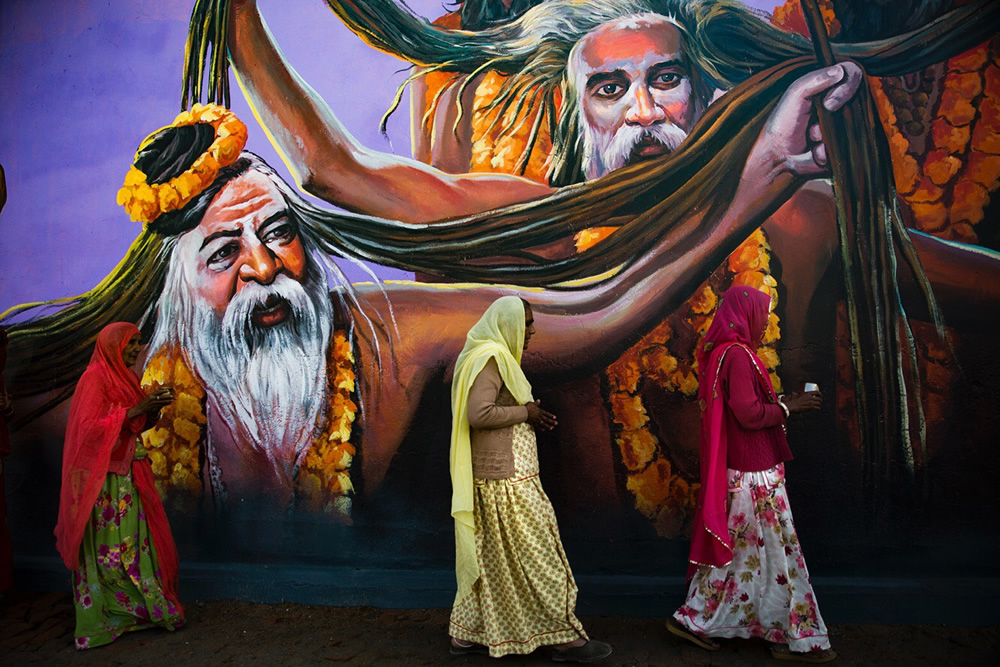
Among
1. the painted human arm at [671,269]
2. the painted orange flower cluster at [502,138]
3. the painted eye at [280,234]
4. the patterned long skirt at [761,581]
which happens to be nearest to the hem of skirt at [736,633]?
the patterned long skirt at [761,581]

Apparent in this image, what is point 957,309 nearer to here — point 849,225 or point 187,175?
point 849,225

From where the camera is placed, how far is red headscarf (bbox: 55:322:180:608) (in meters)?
3.53

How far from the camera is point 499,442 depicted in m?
3.13

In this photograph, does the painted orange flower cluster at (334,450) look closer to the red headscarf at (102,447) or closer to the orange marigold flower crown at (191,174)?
the red headscarf at (102,447)

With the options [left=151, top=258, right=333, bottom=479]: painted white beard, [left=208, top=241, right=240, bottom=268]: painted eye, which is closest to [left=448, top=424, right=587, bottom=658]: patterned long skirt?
[left=151, top=258, right=333, bottom=479]: painted white beard

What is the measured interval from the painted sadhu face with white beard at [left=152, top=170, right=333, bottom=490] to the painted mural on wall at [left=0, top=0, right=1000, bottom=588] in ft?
0.06

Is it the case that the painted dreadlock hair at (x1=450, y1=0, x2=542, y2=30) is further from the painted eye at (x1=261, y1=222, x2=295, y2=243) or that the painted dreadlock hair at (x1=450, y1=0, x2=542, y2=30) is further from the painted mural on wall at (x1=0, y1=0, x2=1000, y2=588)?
the painted eye at (x1=261, y1=222, x2=295, y2=243)

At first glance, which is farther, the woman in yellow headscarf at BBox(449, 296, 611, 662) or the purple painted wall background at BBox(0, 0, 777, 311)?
the purple painted wall background at BBox(0, 0, 777, 311)

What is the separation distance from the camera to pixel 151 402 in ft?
11.8

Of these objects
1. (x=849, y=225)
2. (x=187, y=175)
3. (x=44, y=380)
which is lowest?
(x=44, y=380)

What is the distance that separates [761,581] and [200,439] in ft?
10.6

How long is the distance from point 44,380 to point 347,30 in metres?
3.02

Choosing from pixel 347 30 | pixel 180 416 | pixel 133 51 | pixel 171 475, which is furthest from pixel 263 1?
pixel 171 475

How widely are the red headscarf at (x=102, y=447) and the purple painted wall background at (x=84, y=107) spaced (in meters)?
1.16
